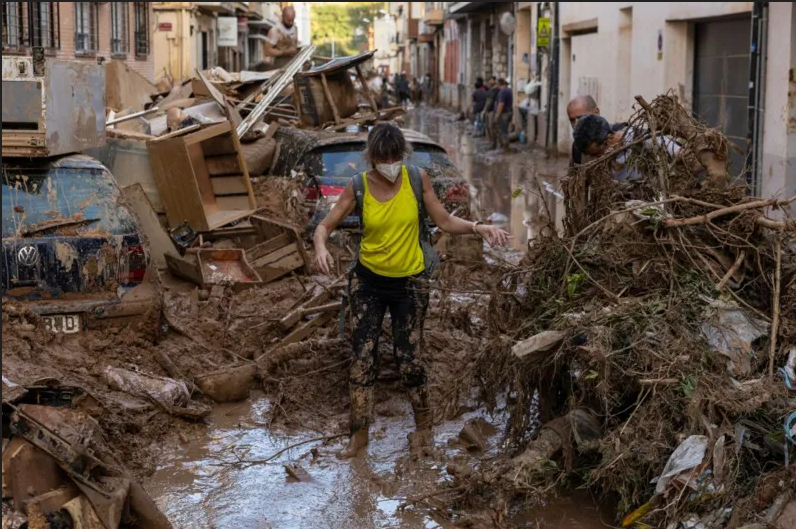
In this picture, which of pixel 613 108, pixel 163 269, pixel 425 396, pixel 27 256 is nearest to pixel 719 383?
pixel 425 396

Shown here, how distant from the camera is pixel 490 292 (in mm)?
5855

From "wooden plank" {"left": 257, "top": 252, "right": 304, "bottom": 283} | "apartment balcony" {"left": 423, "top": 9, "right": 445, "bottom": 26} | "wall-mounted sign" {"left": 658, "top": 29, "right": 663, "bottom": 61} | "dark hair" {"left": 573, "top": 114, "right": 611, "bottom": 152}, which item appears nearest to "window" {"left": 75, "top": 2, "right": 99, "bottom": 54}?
"wall-mounted sign" {"left": 658, "top": 29, "right": 663, "bottom": 61}

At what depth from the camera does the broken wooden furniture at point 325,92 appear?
13742 millimetres

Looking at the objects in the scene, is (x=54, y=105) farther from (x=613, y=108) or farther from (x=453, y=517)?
(x=613, y=108)

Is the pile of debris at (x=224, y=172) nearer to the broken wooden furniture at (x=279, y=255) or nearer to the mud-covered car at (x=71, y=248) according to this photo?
the broken wooden furniture at (x=279, y=255)

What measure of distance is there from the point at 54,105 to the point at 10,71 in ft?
1.26

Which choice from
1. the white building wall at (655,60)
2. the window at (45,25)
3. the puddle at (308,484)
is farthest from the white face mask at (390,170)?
the window at (45,25)

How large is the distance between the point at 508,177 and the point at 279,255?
12877 mm

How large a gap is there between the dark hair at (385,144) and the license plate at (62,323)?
7.28 feet

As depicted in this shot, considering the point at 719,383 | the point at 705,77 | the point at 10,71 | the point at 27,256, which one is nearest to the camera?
the point at 719,383

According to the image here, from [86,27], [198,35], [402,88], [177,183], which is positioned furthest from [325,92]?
[402,88]

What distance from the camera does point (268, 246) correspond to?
33.3 feet

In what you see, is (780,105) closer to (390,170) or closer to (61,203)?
(390,170)

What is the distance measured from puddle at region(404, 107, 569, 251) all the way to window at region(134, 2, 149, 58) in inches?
374
